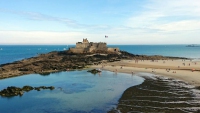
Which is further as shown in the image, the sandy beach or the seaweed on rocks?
the sandy beach

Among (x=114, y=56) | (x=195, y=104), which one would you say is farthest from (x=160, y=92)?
(x=114, y=56)

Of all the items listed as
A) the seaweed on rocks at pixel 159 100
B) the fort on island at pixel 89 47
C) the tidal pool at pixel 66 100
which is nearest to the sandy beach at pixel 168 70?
the seaweed on rocks at pixel 159 100

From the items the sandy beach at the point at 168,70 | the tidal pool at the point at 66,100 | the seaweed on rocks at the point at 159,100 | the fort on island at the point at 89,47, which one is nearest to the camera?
the seaweed on rocks at the point at 159,100

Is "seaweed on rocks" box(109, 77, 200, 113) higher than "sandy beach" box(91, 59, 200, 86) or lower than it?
lower

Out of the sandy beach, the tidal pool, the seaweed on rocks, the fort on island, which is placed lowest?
the tidal pool

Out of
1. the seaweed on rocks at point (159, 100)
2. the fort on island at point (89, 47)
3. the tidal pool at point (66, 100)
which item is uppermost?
the fort on island at point (89, 47)

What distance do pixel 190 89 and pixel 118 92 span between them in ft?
36.2

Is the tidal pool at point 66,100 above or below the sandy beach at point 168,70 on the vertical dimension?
below

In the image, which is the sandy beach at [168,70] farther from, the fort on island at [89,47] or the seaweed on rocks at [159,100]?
the fort on island at [89,47]

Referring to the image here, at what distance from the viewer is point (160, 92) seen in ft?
101

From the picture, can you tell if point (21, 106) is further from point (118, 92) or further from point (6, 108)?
point (118, 92)

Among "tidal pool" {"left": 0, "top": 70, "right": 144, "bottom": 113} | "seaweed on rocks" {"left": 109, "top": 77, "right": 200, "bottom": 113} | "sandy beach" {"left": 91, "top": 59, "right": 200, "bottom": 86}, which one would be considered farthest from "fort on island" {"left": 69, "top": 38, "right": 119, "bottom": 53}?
"seaweed on rocks" {"left": 109, "top": 77, "right": 200, "bottom": 113}

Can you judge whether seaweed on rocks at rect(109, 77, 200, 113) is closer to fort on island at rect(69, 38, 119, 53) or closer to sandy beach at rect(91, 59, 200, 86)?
sandy beach at rect(91, 59, 200, 86)

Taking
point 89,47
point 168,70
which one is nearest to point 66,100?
→ point 168,70
